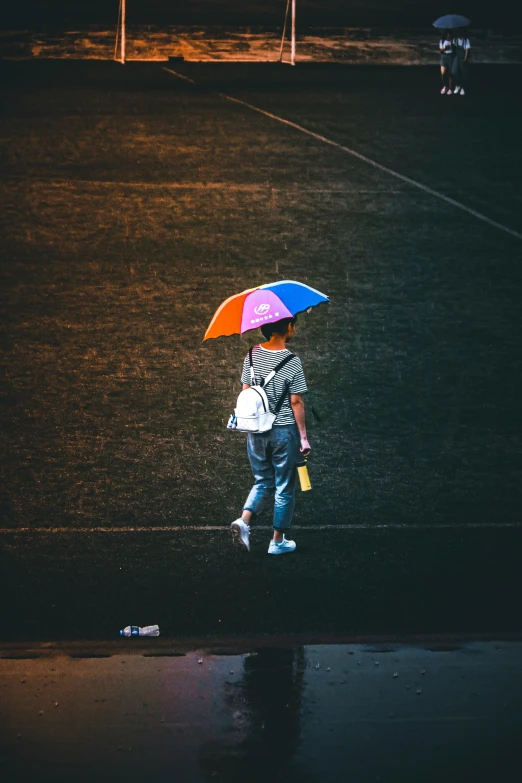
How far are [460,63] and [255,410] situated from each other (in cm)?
1751

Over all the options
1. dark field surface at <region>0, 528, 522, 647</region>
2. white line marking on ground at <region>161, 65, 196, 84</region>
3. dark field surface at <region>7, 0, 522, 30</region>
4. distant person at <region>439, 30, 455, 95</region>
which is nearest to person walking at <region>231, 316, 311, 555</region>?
dark field surface at <region>0, 528, 522, 647</region>

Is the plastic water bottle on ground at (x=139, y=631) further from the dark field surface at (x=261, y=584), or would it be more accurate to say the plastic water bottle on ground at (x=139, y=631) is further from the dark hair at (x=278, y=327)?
the dark hair at (x=278, y=327)

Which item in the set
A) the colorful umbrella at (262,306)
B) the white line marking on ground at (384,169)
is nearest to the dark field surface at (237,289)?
the white line marking on ground at (384,169)

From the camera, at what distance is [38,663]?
21.7ft

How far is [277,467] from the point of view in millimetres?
8047

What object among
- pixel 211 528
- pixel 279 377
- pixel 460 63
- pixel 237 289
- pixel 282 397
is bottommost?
pixel 211 528

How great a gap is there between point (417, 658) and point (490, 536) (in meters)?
2.04

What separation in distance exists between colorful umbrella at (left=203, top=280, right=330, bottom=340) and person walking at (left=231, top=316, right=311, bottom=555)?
0.33 ft

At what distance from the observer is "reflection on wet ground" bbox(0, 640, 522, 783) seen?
18.6ft

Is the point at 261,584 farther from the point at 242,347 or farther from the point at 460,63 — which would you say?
the point at 460,63

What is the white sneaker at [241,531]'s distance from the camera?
8.05 m

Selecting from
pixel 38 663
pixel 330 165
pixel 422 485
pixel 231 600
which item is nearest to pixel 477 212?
pixel 330 165

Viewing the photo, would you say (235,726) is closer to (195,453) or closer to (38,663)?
(38,663)

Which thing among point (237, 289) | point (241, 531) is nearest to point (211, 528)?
point (241, 531)
